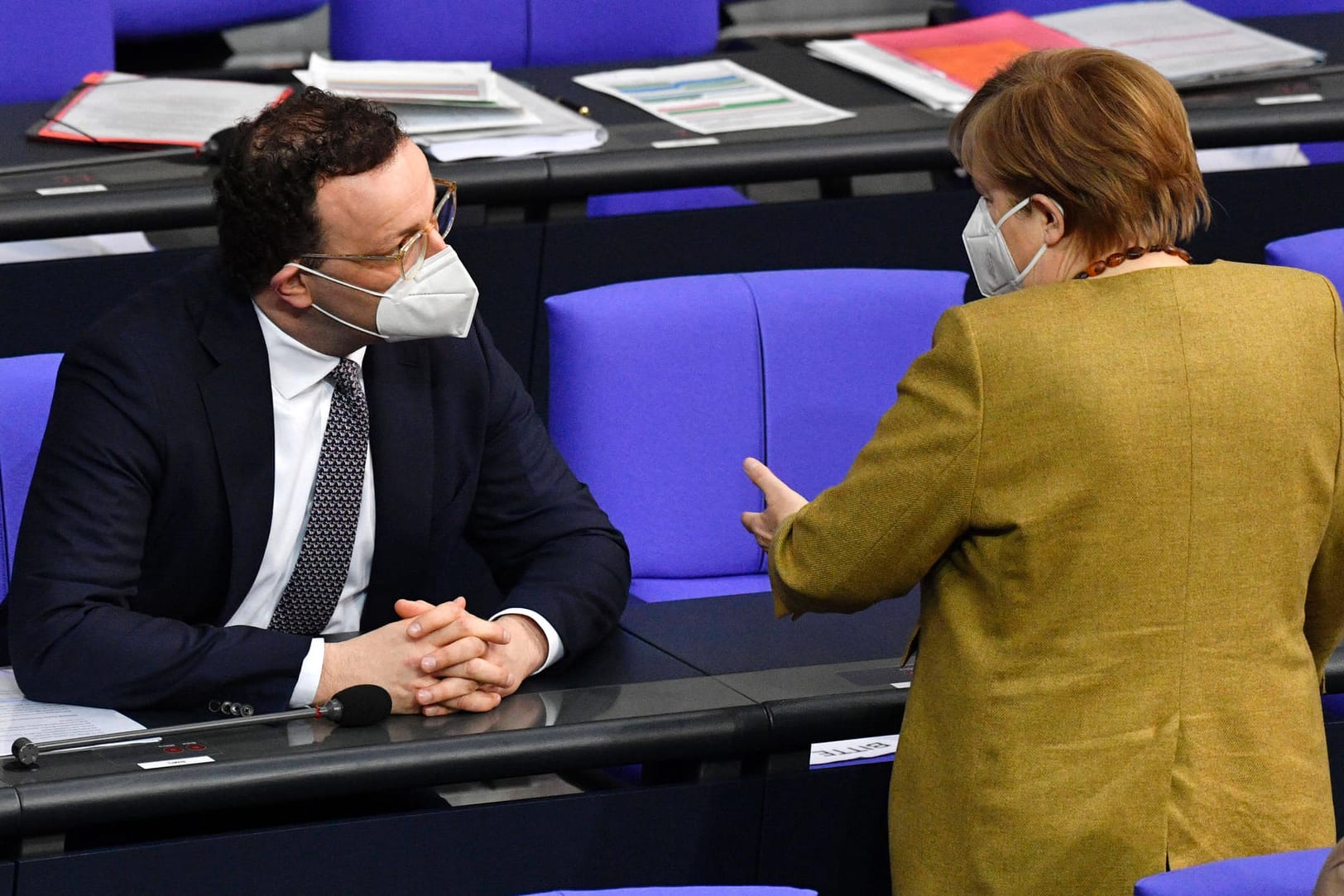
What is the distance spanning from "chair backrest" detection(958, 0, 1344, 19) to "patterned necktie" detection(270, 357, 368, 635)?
8.31 feet

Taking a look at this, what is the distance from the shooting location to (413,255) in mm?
2199

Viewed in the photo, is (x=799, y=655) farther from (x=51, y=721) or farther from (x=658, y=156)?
(x=658, y=156)

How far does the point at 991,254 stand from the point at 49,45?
2.35 metres

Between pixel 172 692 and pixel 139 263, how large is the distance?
1.22 m

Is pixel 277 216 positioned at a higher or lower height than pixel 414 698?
higher

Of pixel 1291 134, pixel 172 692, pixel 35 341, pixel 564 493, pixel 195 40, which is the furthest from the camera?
pixel 195 40

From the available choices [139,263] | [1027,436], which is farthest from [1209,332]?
[139,263]

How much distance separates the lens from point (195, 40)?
480 cm

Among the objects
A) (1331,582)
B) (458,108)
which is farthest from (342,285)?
(458,108)

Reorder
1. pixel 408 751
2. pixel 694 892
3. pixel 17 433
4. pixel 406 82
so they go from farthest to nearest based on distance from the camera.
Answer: pixel 406 82, pixel 17 433, pixel 408 751, pixel 694 892

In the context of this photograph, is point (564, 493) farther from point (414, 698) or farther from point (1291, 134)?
point (1291, 134)

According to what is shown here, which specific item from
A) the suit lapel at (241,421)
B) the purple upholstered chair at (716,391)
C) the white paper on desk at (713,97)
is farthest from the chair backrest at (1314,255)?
the suit lapel at (241,421)

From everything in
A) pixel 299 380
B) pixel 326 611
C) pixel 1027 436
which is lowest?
pixel 326 611

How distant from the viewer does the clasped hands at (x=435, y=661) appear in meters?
1.98
